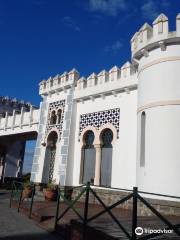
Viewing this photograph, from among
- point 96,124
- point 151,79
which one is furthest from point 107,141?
point 151,79

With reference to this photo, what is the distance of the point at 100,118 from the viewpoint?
11.7 meters

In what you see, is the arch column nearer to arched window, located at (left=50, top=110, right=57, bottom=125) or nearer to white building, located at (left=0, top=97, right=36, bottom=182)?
arched window, located at (left=50, top=110, right=57, bottom=125)

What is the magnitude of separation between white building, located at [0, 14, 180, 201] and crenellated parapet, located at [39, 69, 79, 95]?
3 cm

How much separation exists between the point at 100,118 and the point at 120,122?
115 cm

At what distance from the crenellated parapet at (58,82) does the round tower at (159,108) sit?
4.25 meters

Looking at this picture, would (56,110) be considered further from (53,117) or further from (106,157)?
(106,157)

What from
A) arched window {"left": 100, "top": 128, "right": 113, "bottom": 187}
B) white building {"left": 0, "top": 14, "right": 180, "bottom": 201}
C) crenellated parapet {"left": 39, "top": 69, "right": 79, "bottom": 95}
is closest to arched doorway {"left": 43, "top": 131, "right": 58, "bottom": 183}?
white building {"left": 0, "top": 14, "right": 180, "bottom": 201}

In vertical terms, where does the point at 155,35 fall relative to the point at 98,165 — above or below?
above

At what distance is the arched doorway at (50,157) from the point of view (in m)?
13.1

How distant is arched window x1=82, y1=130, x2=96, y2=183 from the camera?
11.6 metres

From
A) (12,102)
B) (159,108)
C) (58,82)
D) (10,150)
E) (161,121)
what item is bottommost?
(10,150)

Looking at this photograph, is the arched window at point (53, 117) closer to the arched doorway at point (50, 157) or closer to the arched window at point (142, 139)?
the arched doorway at point (50, 157)

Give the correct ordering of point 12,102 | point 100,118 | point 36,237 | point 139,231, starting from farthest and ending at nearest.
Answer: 1. point 12,102
2. point 100,118
3. point 36,237
4. point 139,231

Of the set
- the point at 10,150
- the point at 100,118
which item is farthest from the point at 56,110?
the point at 10,150
